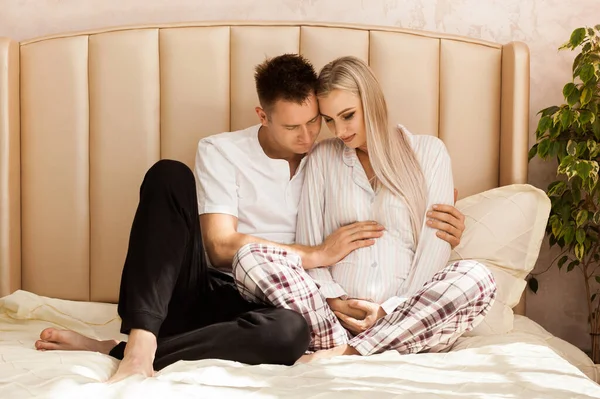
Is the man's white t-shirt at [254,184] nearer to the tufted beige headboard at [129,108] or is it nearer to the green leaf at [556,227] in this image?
the tufted beige headboard at [129,108]

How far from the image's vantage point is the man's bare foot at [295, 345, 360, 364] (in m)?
1.59

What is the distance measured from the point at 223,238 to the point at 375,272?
1.33 feet

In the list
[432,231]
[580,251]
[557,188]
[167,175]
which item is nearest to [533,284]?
[580,251]

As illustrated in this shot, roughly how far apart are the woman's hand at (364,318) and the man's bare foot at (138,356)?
0.51m

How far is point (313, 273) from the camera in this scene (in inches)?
72.6

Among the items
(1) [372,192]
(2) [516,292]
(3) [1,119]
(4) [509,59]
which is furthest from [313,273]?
(3) [1,119]

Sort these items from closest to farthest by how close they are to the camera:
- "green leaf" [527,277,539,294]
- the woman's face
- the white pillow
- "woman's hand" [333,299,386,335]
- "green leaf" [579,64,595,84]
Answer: "woman's hand" [333,299,386,335], the woman's face, the white pillow, "green leaf" [579,64,595,84], "green leaf" [527,277,539,294]

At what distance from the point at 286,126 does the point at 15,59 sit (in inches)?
36.8

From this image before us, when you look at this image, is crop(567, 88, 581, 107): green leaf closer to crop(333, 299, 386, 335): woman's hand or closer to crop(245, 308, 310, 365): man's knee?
crop(333, 299, 386, 335): woman's hand

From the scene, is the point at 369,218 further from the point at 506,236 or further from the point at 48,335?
the point at 48,335

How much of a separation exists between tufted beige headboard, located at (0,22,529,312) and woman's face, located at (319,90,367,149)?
36 cm

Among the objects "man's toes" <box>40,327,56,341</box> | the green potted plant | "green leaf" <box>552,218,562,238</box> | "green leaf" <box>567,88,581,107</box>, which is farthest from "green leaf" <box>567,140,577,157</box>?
"man's toes" <box>40,327,56,341</box>

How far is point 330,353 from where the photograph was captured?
1.62 metres

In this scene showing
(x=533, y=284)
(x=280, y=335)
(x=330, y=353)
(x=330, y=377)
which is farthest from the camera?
(x=533, y=284)
